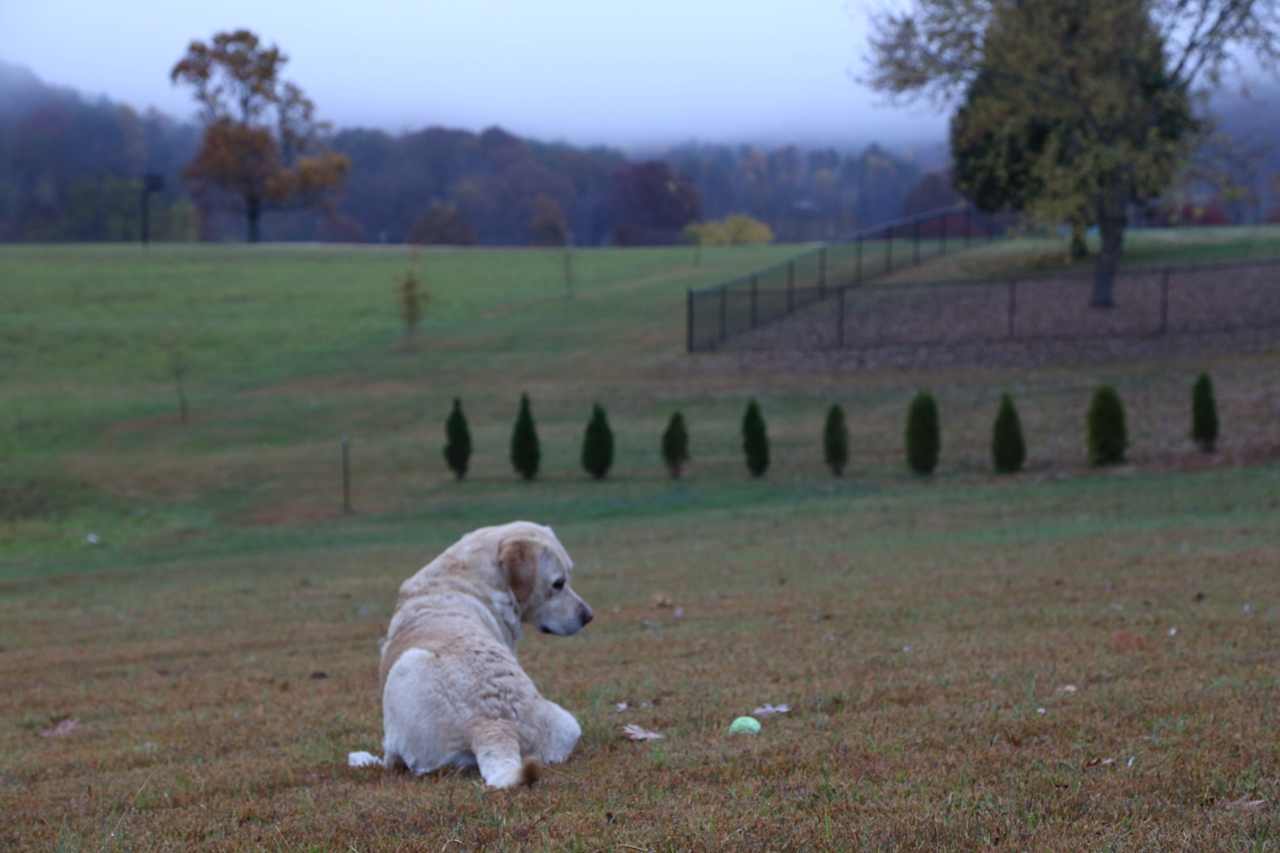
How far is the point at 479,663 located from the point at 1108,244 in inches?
1606

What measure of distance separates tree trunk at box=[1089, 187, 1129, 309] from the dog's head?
3799cm

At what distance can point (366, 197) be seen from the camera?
5674 inches

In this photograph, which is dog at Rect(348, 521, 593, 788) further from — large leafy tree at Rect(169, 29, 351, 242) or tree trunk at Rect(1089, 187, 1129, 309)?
large leafy tree at Rect(169, 29, 351, 242)

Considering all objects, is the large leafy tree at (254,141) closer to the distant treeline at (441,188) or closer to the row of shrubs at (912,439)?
the distant treeline at (441,188)

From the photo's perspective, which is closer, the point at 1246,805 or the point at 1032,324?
the point at 1246,805

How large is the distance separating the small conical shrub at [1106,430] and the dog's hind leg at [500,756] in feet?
72.5

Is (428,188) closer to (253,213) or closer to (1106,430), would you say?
(253,213)

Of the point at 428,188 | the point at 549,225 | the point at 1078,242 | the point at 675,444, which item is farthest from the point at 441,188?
the point at 675,444

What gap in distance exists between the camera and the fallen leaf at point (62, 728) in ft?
26.1

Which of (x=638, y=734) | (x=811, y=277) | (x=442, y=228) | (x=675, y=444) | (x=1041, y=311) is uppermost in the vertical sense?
(x=442, y=228)

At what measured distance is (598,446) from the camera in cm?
2881

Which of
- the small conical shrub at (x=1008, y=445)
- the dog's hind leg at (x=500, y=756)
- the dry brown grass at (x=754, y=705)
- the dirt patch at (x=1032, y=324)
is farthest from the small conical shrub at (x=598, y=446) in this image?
the dog's hind leg at (x=500, y=756)

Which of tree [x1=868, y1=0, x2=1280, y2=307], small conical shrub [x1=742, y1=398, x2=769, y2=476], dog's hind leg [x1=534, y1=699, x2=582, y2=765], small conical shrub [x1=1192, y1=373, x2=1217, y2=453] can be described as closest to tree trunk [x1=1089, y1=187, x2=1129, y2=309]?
tree [x1=868, y1=0, x2=1280, y2=307]

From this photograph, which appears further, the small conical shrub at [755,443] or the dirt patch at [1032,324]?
the dirt patch at [1032,324]
